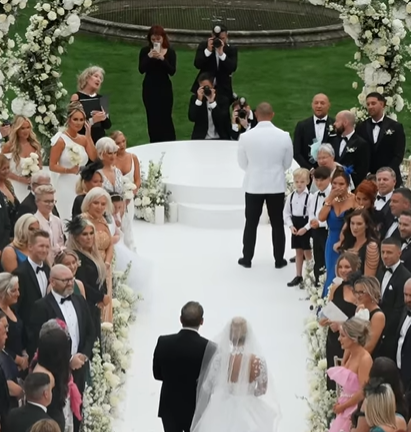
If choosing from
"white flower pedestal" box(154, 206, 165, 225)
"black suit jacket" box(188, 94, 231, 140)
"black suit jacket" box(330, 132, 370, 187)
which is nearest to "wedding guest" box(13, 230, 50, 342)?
"black suit jacket" box(330, 132, 370, 187)

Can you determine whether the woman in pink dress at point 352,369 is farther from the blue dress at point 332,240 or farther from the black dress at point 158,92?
the black dress at point 158,92

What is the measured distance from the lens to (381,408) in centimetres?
682

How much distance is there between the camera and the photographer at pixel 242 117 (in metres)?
14.8

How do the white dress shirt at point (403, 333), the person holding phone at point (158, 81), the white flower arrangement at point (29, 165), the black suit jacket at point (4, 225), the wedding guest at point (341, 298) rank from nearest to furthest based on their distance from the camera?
1. the white dress shirt at point (403, 333)
2. the wedding guest at point (341, 298)
3. the black suit jacket at point (4, 225)
4. the white flower arrangement at point (29, 165)
5. the person holding phone at point (158, 81)

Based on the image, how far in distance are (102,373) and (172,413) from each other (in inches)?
39.0

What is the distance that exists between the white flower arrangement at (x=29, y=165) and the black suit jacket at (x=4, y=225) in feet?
4.22

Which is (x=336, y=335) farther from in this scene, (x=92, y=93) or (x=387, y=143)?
(x=92, y=93)

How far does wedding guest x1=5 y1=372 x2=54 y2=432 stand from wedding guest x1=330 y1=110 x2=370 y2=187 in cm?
595

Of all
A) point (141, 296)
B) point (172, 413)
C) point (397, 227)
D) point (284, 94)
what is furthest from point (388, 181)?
point (284, 94)

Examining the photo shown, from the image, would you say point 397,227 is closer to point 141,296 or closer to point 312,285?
point 312,285

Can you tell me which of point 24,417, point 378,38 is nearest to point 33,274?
point 24,417

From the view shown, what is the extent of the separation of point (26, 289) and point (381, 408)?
10.3ft

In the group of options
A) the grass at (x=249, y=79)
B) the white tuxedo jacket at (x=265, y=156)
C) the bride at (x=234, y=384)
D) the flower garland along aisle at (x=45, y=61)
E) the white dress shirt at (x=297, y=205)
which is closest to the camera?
the bride at (x=234, y=384)

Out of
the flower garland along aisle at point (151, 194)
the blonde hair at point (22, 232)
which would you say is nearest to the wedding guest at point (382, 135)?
the flower garland along aisle at point (151, 194)
